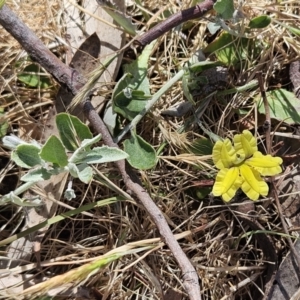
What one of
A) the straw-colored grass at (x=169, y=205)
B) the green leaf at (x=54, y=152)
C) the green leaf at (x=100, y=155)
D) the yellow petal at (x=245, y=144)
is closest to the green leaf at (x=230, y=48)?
the straw-colored grass at (x=169, y=205)

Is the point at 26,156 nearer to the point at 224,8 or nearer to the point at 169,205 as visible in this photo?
the point at 169,205

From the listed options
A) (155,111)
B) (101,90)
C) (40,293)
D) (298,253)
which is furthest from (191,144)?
(40,293)

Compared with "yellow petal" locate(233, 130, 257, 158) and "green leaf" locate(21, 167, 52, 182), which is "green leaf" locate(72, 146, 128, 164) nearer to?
"green leaf" locate(21, 167, 52, 182)

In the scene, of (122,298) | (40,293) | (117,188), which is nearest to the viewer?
(40,293)

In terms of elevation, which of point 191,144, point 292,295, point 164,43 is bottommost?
point 292,295

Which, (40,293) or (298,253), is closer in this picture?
(40,293)

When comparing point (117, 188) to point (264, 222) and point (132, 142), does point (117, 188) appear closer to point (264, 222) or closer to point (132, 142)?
point (132, 142)
